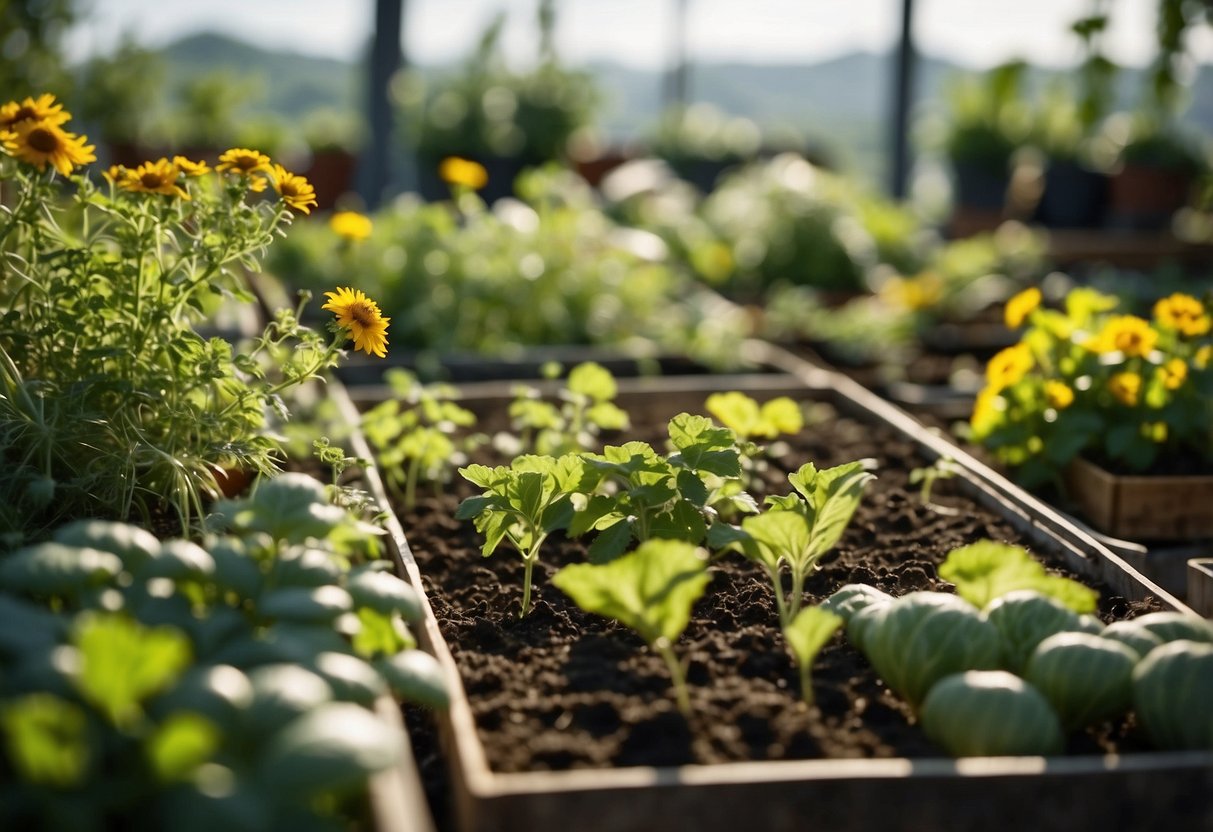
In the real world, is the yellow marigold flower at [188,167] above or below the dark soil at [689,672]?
above

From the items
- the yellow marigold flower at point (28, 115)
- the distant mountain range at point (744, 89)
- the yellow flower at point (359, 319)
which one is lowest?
the yellow flower at point (359, 319)

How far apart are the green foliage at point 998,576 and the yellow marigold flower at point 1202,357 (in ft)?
3.71

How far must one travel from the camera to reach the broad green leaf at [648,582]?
A: 1.26 m

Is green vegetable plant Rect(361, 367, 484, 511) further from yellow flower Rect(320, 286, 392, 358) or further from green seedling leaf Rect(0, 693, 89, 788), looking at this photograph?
green seedling leaf Rect(0, 693, 89, 788)

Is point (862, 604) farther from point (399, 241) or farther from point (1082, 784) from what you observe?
point (399, 241)

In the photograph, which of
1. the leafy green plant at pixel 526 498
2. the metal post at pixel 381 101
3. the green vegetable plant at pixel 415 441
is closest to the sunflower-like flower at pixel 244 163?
the leafy green plant at pixel 526 498

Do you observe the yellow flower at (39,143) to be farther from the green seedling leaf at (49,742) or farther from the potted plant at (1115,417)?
the potted plant at (1115,417)

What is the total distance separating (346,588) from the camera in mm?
1281

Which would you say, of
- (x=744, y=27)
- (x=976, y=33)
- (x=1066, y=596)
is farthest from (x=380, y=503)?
(x=976, y=33)

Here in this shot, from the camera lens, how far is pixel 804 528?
4.81ft

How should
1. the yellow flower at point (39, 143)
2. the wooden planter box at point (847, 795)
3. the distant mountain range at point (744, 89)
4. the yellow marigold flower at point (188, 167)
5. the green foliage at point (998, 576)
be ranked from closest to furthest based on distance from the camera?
the wooden planter box at point (847, 795), the green foliage at point (998, 576), the yellow flower at point (39, 143), the yellow marigold flower at point (188, 167), the distant mountain range at point (744, 89)

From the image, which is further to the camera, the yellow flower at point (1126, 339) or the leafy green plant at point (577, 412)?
the yellow flower at point (1126, 339)

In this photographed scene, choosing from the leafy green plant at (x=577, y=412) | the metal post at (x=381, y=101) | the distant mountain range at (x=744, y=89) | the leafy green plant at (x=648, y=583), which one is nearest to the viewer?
the leafy green plant at (x=648, y=583)

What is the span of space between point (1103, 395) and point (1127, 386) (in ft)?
0.26
